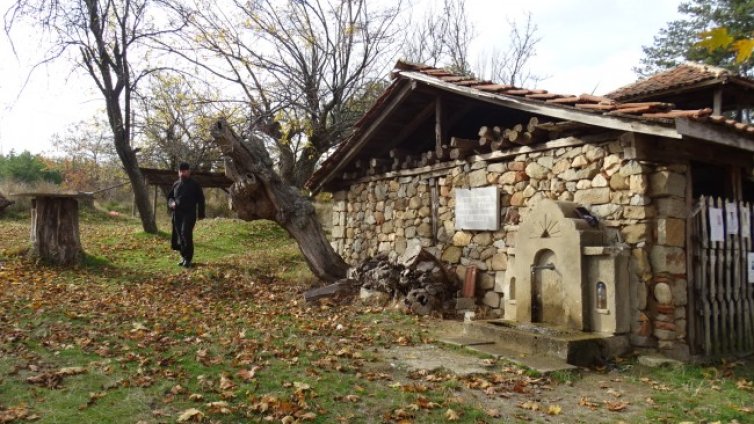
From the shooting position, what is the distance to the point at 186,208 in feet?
32.0

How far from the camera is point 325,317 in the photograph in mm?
7203

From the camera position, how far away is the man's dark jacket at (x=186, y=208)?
384 inches

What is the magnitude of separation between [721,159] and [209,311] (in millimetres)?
6323

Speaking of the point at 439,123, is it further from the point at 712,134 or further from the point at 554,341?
the point at 554,341

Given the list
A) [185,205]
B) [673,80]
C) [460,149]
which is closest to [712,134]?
[460,149]

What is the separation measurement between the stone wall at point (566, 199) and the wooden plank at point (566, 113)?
0.41 meters

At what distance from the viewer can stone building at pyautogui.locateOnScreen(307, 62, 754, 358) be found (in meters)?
5.71

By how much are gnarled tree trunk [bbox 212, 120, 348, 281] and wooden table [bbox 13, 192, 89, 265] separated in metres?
2.52

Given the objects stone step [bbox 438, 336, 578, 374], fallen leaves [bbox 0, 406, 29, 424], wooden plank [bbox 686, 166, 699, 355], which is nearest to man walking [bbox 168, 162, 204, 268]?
stone step [bbox 438, 336, 578, 374]

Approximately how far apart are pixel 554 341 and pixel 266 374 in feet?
8.91

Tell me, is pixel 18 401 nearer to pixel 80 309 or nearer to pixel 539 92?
pixel 80 309

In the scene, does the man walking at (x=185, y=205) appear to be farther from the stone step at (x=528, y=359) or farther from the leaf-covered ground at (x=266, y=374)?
the stone step at (x=528, y=359)

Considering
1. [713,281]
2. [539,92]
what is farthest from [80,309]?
[713,281]

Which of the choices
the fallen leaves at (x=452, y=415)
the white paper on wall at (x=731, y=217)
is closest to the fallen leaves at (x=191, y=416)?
the fallen leaves at (x=452, y=415)
